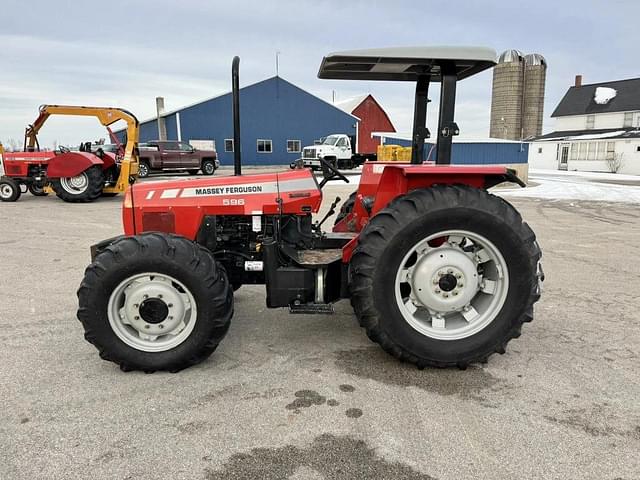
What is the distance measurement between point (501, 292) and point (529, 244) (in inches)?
13.7

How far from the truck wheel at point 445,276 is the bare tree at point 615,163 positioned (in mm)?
31400

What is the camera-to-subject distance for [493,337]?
3012 millimetres

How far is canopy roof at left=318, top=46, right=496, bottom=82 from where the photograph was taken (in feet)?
9.50

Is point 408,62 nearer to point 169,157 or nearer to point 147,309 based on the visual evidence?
point 147,309

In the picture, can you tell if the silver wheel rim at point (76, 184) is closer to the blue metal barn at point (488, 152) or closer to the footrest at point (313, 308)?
the footrest at point (313, 308)

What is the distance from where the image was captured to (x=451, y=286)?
3039mm

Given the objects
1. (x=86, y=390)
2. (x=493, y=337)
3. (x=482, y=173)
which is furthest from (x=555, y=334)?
(x=86, y=390)

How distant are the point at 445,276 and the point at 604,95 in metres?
40.2

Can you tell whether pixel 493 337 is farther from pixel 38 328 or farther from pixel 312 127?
pixel 312 127

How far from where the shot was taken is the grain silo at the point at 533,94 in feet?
127

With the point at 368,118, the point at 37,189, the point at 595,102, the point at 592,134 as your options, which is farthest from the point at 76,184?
the point at 595,102

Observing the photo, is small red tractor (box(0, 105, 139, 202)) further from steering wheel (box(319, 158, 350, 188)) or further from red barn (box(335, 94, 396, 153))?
red barn (box(335, 94, 396, 153))

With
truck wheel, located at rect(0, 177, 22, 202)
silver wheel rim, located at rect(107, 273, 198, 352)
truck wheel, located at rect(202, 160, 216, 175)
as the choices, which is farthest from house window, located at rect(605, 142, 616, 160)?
silver wheel rim, located at rect(107, 273, 198, 352)

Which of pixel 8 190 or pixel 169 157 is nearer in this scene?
pixel 8 190
